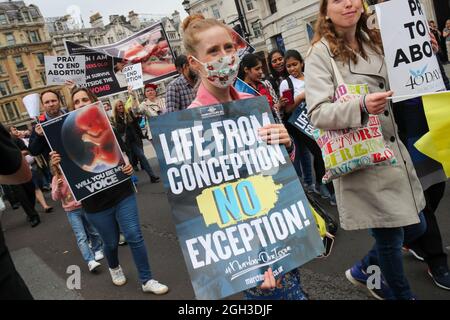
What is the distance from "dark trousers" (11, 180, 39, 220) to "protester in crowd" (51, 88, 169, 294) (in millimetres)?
4769

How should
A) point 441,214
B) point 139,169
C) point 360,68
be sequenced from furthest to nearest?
1. point 139,169
2. point 441,214
3. point 360,68

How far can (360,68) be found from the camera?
2207 millimetres

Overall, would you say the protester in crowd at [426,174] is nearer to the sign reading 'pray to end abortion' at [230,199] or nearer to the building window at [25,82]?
the sign reading 'pray to end abortion' at [230,199]

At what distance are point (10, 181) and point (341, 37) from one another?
1.84 metres

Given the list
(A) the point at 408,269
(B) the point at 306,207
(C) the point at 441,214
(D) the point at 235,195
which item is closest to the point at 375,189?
(B) the point at 306,207

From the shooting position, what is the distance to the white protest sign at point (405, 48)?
2.04 metres

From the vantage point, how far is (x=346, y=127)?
2057 millimetres

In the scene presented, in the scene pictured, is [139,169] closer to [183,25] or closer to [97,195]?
[97,195]

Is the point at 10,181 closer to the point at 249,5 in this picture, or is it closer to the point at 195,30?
the point at 195,30

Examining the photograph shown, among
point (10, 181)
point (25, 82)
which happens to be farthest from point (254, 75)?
point (25, 82)

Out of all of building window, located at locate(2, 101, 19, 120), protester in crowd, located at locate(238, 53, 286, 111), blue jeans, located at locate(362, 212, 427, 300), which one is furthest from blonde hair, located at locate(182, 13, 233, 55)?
building window, located at locate(2, 101, 19, 120)

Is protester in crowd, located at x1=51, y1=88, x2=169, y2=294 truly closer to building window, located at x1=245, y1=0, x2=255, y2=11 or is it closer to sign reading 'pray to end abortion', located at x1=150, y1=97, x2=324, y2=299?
sign reading 'pray to end abortion', located at x1=150, y1=97, x2=324, y2=299

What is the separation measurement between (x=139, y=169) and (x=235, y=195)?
9977 millimetres

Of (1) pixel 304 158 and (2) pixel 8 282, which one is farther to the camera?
(1) pixel 304 158
